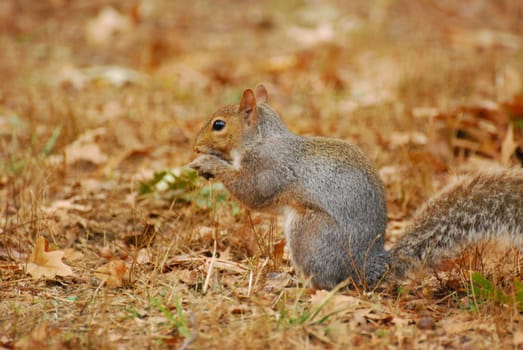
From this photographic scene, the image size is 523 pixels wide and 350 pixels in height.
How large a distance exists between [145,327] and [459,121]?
8.21 feet

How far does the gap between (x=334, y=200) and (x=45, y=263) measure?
114 cm

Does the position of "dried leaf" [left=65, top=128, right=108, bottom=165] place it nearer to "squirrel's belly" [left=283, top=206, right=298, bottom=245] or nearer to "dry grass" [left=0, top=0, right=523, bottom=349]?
"dry grass" [left=0, top=0, right=523, bottom=349]

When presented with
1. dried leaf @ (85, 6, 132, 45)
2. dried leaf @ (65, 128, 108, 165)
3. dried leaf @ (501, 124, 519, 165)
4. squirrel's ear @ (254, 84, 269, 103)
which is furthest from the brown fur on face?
dried leaf @ (85, 6, 132, 45)

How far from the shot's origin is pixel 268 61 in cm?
670

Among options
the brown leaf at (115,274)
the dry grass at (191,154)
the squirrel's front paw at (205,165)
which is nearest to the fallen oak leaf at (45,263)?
the dry grass at (191,154)

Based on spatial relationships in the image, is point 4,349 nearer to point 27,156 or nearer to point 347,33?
point 27,156

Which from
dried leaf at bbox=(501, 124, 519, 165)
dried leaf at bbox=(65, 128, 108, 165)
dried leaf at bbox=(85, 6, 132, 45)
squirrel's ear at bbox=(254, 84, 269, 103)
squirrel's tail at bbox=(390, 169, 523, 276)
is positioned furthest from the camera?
dried leaf at bbox=(85, 6, 132, 45)

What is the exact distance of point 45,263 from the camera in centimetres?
280

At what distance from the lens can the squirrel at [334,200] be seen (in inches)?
102

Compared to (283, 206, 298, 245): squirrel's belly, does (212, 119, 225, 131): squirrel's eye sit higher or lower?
higher

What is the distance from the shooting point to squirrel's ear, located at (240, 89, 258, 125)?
9.71ft

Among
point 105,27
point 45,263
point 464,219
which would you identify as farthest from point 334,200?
point 105,27

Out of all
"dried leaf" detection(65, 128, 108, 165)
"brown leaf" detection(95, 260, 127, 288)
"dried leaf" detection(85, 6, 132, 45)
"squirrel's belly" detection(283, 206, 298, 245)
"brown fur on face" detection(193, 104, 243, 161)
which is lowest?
"brown leaf" detection(95, 260, 127, 288)

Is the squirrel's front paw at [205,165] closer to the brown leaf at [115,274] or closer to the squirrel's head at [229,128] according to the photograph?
the squirrel's head at [229,128]
